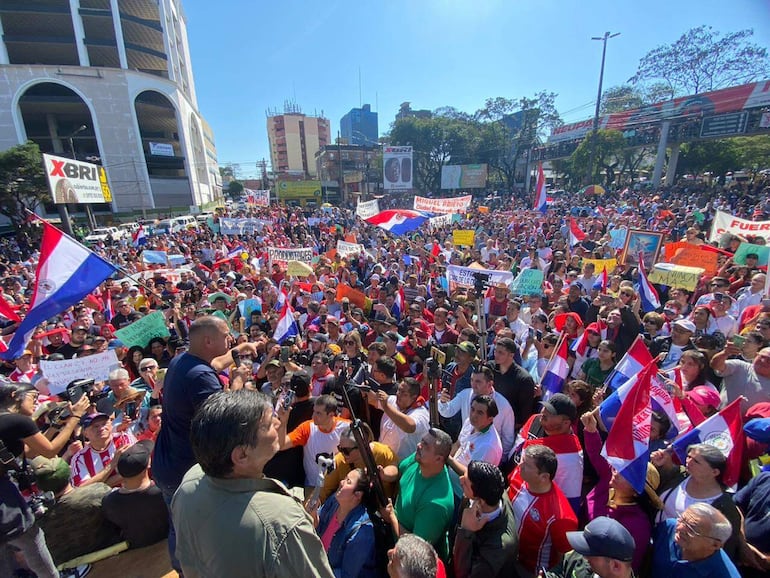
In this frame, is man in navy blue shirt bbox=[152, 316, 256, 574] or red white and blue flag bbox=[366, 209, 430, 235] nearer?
man in navy blue shirt bbox=[152, 316, 256, 574]

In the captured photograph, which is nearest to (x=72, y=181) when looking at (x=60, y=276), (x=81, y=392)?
(x=60, y=276)

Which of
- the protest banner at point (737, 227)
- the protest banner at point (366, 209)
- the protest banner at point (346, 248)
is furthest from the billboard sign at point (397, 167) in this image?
the protest banner at point (737, 227)

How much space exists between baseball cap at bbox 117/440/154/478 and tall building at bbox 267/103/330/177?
322 ft

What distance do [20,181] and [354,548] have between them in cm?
3879

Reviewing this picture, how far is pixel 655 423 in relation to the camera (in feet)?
10.0

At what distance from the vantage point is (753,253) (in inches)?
280

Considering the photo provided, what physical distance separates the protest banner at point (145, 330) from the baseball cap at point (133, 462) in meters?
3.39

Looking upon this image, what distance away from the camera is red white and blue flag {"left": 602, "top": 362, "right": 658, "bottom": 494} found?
8.43ft

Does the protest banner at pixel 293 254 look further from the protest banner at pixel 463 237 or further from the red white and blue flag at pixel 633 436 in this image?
the red white and blue flag at pixel 633 436

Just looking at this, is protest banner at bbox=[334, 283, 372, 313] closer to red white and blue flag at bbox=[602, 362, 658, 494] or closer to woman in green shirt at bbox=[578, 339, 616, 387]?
woman in green shirt at bbox=[578, 339, 616, 387]

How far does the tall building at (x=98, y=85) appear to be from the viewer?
3806 cm

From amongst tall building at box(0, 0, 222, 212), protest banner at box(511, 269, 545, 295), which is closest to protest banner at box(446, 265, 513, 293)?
protest banner at box(511, 269, 545, 295)

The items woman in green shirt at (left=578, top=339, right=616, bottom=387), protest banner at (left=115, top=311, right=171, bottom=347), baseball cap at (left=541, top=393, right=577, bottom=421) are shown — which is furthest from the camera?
protest banner at (left=115, top=311, right=171, bottom=347)

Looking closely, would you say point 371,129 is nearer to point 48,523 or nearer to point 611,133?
point 611,133
